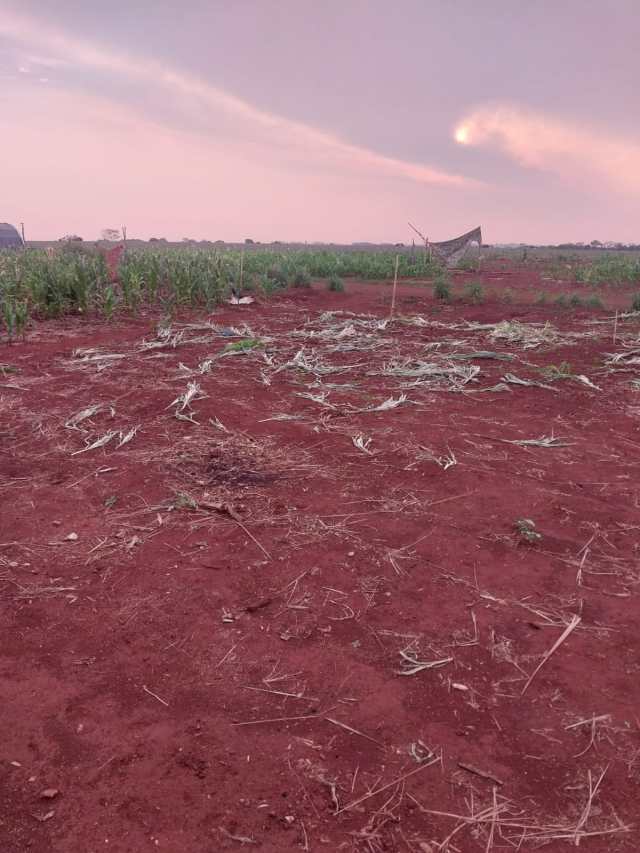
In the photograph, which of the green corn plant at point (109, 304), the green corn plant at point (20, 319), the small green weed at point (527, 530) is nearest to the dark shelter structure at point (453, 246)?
the green corn plant at point (109, 304)

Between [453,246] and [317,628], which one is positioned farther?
[453,246]

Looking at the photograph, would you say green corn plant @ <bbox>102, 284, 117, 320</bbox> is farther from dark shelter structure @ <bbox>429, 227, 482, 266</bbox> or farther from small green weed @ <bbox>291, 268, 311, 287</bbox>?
dark shelter structure @ <bbox>429, 227, 482, 266</bbox>

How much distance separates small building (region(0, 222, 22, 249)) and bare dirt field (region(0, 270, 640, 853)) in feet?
109

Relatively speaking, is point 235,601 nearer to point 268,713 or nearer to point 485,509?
point 268,713

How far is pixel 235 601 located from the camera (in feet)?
8.64

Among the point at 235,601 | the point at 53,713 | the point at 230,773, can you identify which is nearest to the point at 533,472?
the point at 235,601

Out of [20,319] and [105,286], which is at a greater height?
[105,286]

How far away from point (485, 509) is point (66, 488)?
279 centimetres

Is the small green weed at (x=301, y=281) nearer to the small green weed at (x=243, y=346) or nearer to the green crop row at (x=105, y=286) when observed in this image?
the green crop row at (x=105, y=286)

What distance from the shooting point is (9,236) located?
34125mm

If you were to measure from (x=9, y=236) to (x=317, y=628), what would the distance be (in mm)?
39020

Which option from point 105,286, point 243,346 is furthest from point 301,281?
point 243,346

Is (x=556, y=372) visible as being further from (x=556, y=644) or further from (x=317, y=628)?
(x=317, y=628)

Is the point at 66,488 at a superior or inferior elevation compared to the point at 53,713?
superior
